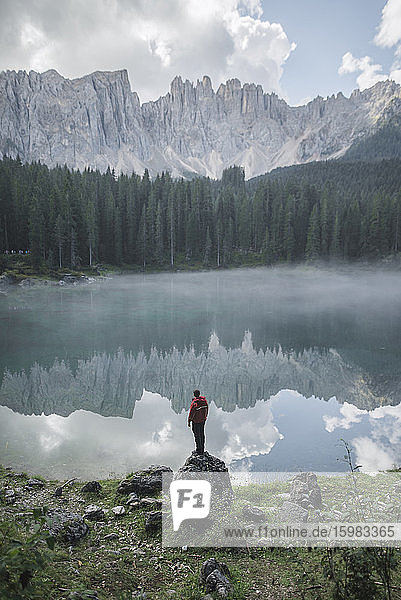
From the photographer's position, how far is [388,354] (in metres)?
30.1

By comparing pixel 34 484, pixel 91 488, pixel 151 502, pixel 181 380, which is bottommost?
pixel 181 380

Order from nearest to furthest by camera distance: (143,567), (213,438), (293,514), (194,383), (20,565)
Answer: (20,565) → (143,567) → (293,514) → (213,438) → (194,383)

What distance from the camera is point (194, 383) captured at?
77.5 feet

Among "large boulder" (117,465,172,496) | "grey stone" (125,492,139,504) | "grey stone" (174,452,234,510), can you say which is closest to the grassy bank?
"grey stone" (125,492,139,504)

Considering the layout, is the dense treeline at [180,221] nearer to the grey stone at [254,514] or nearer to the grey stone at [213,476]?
the grey stone at [213,476]

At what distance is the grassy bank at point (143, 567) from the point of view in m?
5.51

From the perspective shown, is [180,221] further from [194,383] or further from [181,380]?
[194,383]

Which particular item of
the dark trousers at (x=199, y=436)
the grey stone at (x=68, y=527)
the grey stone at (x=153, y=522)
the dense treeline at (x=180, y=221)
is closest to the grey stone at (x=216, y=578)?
the grey stone at (x=153, y=522)

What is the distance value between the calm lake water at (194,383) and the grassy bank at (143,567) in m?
5.54
